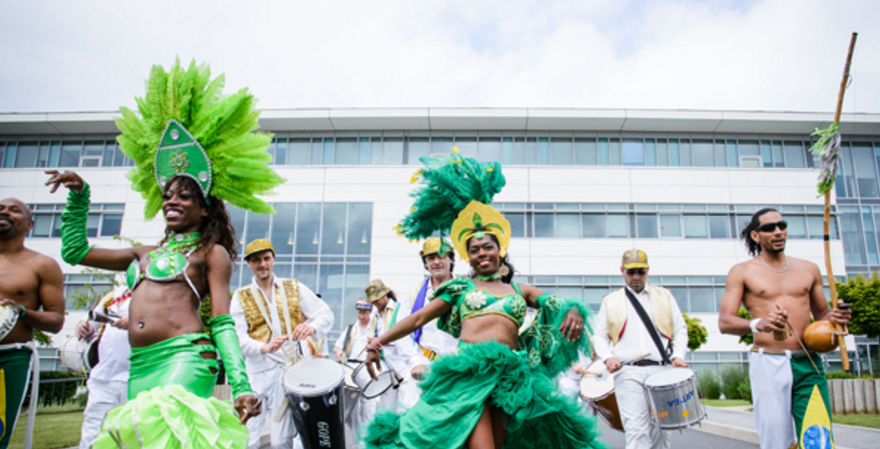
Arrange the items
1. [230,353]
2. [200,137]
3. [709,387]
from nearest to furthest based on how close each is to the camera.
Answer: [230,353], [200,137], [709,387]

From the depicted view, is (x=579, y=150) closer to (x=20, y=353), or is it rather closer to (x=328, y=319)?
(x=328, y=319)

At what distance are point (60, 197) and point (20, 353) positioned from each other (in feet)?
93.3

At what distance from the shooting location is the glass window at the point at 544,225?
26656mm

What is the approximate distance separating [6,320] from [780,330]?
539cm

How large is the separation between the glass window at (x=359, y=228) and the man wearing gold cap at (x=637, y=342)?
20387 mm

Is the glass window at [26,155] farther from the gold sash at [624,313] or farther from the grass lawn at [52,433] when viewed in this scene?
the gold sash at [624,313]

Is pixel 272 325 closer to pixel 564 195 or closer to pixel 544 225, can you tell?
pixel 544 225

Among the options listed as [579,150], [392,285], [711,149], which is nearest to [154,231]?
[392,285]

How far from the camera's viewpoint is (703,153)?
93.1 ft

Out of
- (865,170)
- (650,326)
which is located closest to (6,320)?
(650,326)

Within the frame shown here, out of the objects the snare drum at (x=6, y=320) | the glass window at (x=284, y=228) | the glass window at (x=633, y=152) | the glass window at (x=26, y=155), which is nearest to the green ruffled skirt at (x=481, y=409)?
the snare drum at (x=6, y=320)

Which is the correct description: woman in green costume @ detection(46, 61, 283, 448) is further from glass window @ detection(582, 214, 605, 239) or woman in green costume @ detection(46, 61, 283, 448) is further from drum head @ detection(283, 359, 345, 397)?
glass window @ detection(582, 214, 605, 239)

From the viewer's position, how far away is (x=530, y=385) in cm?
374

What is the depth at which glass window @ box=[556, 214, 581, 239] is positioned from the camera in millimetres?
26672
